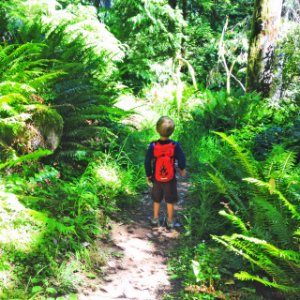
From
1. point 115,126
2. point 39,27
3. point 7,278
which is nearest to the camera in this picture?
point 7,278

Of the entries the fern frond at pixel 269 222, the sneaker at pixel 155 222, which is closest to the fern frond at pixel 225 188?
the fern frond at pixel 269 222

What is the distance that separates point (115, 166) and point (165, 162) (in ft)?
3.29

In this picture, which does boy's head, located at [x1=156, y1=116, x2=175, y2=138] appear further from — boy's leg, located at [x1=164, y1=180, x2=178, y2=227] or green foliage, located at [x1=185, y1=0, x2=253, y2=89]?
green foliage, located at [x1=185, y1=0, x2=253, y2=89]

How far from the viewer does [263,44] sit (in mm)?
6926

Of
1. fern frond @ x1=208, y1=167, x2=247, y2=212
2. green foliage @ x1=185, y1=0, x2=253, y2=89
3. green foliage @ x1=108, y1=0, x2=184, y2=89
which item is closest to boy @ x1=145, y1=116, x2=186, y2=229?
fern frond @ x1=208, y1=167, x2=247, y2=212

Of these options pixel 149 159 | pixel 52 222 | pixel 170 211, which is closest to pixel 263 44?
pixel 149 159

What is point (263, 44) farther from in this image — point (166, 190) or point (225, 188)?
point (166, 190)

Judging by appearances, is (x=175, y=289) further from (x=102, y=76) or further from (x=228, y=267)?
(x=102, y=76)

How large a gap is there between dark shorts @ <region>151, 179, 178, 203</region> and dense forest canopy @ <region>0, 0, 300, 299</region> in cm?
30

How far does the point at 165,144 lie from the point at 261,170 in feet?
3.44

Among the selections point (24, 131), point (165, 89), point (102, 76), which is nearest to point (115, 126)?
point (102, 76)

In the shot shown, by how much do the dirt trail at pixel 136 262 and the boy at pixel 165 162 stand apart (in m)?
0.31

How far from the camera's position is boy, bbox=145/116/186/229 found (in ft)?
12.2

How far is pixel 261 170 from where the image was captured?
3600 mm
